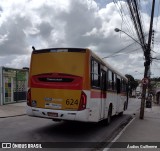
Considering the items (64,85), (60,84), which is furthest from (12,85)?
(64,85)

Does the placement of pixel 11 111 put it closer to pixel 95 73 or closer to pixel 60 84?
pixel 95 73

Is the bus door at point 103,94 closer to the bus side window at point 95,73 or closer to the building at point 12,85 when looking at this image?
the bus side window at point 95,73

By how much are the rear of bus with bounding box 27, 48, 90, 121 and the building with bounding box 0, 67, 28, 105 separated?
1554 centimetres

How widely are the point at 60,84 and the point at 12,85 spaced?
18136mm

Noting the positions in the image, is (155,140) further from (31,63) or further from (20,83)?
(20,83)

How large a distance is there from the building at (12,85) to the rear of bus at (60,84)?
612 inches

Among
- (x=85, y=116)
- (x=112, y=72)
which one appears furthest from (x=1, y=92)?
(x=85, y=116)

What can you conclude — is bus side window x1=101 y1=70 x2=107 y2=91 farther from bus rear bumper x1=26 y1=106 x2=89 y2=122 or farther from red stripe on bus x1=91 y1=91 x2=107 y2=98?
bus rear bumper x1=26 y1=106 x2=89 y2=122

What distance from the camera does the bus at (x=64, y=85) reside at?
A: 37.1 ft

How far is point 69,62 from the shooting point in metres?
11.7

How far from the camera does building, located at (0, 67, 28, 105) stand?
89.4 feet

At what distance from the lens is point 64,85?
11.5 meters

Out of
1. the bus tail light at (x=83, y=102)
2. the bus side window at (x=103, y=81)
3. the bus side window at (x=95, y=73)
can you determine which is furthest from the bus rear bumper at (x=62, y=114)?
the bus side window at (x=103, y=81)

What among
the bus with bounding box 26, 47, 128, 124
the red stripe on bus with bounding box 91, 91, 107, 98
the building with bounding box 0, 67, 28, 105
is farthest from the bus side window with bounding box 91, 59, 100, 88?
the building with bounding box 0, 67, 28, 105
